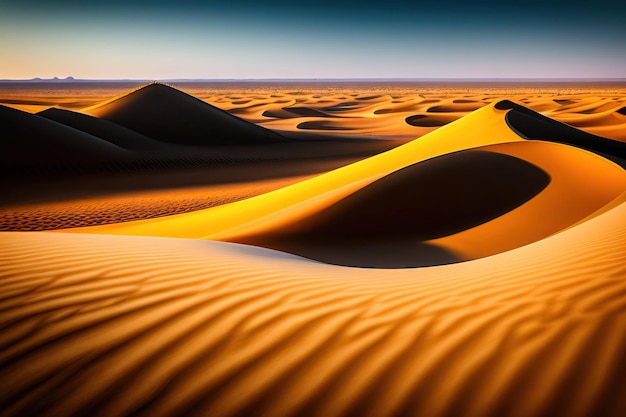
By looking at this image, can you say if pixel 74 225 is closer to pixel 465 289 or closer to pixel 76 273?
pixel 76 273

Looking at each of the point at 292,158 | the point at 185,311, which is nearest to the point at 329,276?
the point at 185,311

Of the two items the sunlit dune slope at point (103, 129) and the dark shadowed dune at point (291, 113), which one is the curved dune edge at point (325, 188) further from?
the dark shadowed dune at point (291, 113)

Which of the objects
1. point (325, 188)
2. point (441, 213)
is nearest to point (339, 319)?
point (441, 213)

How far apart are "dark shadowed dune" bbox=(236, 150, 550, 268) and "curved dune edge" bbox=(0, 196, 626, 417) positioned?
3074 millimetres

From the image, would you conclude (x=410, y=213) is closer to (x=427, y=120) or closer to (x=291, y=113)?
(x=427, y=120)

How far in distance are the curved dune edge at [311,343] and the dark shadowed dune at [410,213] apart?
10.1 ft

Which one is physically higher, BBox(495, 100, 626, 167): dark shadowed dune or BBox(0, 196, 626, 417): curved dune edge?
BBox(0, 196, 626, 417): curved dune edge

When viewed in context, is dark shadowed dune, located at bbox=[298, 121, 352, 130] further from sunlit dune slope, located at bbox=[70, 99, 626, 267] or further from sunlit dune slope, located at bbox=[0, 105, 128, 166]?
sunlit dune slope, located at bbox=[70, 99, 626, 267]

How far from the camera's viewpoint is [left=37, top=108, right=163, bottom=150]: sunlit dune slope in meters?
22.0

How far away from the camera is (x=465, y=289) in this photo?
2639 mm

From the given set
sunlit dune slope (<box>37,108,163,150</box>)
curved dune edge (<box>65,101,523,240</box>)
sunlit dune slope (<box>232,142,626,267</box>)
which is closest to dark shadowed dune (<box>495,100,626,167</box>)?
curved dune edge (<box>65,101,523,240</box>)

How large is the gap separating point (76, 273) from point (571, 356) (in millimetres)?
2880

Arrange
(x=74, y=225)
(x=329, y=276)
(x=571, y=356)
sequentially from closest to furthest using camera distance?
(x=571, y=356)
(x=329, y=276)
(x=74, y=225)

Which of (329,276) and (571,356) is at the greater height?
(571,356)
